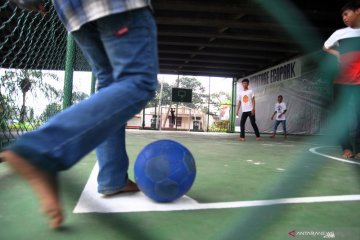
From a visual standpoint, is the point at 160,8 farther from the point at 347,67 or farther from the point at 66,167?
the point at 66,167

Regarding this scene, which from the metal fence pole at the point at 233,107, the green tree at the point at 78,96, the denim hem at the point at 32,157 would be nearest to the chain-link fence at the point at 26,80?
the green tree at the point at 78,96

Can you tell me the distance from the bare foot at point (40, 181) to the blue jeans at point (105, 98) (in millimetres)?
18

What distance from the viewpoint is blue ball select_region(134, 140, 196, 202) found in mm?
2133

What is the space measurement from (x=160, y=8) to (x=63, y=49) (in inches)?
193

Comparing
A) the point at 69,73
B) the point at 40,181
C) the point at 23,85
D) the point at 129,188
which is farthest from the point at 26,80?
the point at 40,181

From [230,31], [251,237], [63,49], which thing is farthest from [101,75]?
[230,31]

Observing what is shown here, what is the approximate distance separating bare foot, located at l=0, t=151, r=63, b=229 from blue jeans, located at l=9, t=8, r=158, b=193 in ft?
0.06

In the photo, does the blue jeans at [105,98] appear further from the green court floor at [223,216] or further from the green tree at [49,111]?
the green tree at [49,111]

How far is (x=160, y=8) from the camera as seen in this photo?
11.3m

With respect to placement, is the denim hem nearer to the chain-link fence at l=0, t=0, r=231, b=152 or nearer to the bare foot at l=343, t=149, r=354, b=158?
the chain-link fence at l=0, t=0, r=231, b=152

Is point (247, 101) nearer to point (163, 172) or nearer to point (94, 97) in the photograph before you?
point (163, 172)

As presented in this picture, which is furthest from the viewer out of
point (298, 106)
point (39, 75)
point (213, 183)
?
point (298, 106)

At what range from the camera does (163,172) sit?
214 cm

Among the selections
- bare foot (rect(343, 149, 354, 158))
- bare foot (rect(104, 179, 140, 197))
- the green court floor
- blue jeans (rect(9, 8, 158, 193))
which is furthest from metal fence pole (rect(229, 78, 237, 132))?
blue jeans (rect(9, 8, 158, 193))
